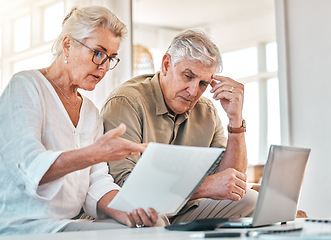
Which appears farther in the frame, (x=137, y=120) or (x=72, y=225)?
(x=137, y=120)

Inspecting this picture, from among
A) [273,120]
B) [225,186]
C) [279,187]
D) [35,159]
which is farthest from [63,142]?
[273,120]

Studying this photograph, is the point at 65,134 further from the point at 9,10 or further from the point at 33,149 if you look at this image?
the point at 9,10

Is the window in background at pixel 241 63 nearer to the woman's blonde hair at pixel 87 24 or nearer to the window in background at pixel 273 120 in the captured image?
the window in background at pixel 273 120

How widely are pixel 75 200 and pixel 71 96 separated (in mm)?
392

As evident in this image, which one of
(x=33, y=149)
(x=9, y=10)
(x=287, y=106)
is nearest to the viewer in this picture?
(x=33, y=149)

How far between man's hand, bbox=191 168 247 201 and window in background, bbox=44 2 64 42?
13.4ft

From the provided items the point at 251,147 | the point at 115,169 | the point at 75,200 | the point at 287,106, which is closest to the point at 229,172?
the point at 115,169

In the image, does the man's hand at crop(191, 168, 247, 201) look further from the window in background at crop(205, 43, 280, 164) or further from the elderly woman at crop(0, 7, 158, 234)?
the window in background at crop(205, 43, 280, 164)

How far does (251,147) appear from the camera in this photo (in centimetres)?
670

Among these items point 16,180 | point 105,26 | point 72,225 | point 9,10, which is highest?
point 9,10

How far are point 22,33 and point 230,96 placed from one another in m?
4.37

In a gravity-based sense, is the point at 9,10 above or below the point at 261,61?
above

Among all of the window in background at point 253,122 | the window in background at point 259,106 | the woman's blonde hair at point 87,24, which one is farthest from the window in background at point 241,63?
the woman's blonde hair at point 87,24

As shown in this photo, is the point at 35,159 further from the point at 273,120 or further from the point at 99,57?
the point at 273,120
